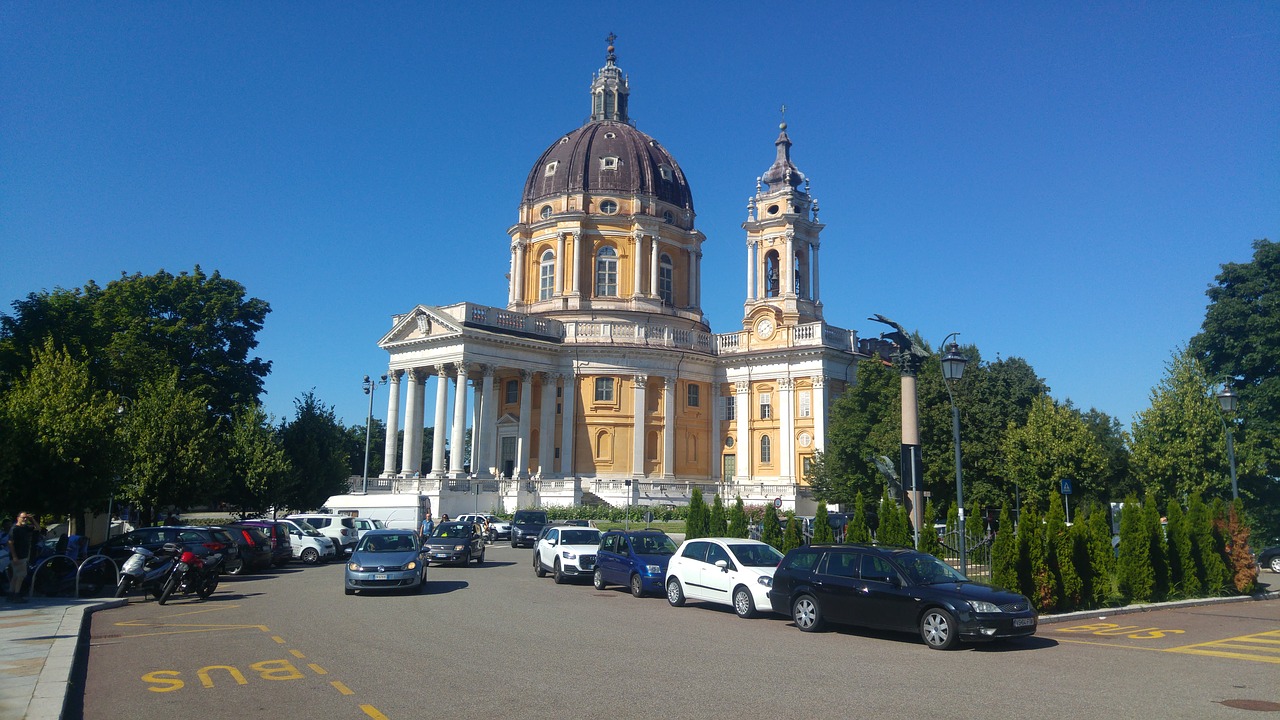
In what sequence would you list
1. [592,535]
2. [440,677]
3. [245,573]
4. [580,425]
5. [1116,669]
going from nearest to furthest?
→ 1. [440,677]
2. [1116,669]
3. [592,535]
4. [245,573]
5. [580,425]

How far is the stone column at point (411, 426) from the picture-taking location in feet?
178

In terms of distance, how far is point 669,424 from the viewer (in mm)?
59562

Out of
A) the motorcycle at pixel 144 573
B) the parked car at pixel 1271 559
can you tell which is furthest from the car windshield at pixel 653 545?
the parked car at pixel 1271 559

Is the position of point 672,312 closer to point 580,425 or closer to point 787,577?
point 580,425

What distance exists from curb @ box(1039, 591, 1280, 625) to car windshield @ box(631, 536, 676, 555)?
333 inches

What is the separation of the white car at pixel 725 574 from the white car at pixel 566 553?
4256mm

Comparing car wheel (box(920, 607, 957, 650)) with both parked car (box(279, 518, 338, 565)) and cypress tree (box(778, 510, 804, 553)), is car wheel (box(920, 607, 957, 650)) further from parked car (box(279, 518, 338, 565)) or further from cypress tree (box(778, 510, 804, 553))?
parked car (box(279, 518, 338, 565))

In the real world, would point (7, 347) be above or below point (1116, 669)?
above

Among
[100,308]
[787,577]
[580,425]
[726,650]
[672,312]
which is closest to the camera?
[726,650]

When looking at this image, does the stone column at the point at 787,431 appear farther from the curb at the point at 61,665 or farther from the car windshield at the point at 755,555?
the curb at the point at 61,665

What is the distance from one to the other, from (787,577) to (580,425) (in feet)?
143

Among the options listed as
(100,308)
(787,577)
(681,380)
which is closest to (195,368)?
(100,308)

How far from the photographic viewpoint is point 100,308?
46.7m

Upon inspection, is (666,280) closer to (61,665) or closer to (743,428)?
(743,428)
